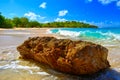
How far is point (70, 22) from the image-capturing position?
134m

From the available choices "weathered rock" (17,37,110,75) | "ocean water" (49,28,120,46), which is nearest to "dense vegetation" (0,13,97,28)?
"ocean water" (49,28,120,46)

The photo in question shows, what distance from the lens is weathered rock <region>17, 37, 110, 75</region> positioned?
4.38 metres

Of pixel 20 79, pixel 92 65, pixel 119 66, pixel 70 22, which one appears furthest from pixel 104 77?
pixel 70 22

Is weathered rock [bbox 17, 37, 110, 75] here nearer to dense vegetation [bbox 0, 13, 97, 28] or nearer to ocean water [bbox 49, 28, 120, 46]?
ocean water [bbox 49, 28, 120, 46]

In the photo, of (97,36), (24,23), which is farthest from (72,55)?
(24,23)

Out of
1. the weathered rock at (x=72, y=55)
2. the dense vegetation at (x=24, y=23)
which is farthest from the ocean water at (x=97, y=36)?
the dense vegetation at (x=24, y=23)

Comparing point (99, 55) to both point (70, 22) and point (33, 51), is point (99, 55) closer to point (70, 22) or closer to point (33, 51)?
point (33, 51)

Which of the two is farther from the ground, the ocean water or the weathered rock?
the weathered rock

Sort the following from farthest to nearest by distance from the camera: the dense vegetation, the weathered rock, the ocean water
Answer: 1. the dense vegetation
2. the ocean water
3. the weathered rock

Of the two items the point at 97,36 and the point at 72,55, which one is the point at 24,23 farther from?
the point at 72,55

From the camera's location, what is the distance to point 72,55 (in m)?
4.41

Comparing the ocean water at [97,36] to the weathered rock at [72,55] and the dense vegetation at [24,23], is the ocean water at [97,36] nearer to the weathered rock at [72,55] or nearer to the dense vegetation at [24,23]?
the weathered rock at [72,55]

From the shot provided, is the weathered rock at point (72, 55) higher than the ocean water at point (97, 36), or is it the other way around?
the weathered rock at point (72, 55)

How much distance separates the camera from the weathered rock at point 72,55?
14.4ft
